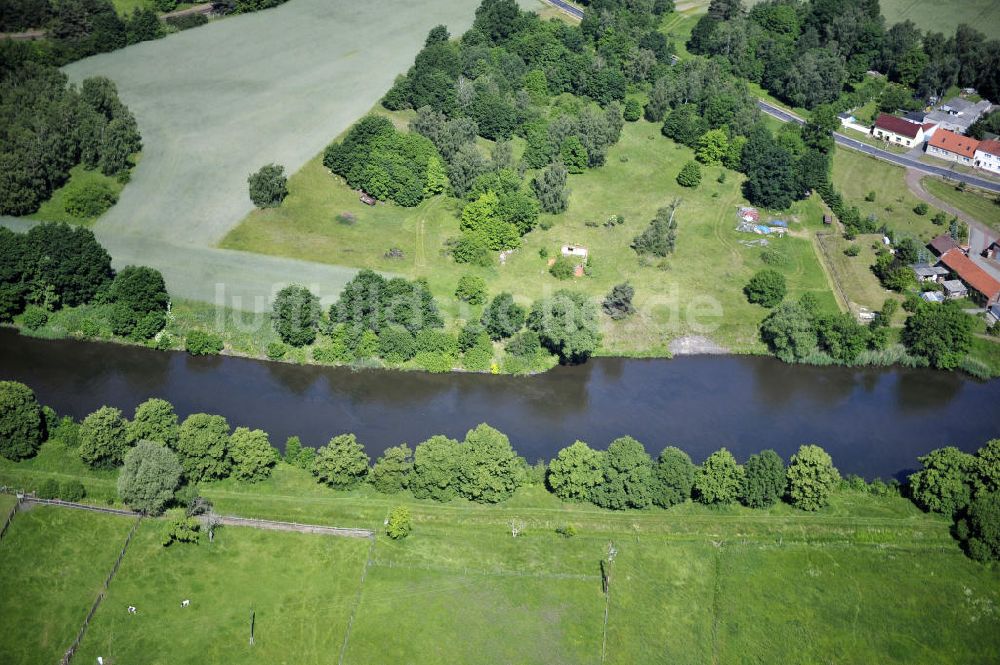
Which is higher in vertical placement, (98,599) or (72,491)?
(72,491)

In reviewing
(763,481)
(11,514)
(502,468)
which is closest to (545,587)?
(502,468)

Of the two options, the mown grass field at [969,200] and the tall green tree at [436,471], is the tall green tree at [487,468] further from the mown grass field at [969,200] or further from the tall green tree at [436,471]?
the mown grass field at [969,200]

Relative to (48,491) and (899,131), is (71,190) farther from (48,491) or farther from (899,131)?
(899,131)

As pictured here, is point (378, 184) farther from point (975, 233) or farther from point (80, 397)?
point (975, 233)

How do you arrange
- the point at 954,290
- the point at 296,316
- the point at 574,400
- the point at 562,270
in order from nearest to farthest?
the point at 574,400 < the point at 296,316 < the point at 562,270 < the point at 954,290

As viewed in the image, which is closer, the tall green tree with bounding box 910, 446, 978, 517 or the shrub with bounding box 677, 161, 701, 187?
the tall green tree with bounding box 910, 446, 978, 517

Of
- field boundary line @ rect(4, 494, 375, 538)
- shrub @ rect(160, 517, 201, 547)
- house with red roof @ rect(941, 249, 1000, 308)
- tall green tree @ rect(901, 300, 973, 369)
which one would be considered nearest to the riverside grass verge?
field boundary line @ rect(4, 494, 375, 538)

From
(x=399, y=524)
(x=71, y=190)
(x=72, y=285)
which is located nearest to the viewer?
(x=399, y=524)

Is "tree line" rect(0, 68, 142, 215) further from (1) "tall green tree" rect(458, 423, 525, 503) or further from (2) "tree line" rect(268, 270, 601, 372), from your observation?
(1) "tall green tree" rect(458, 423, 525, 503)
